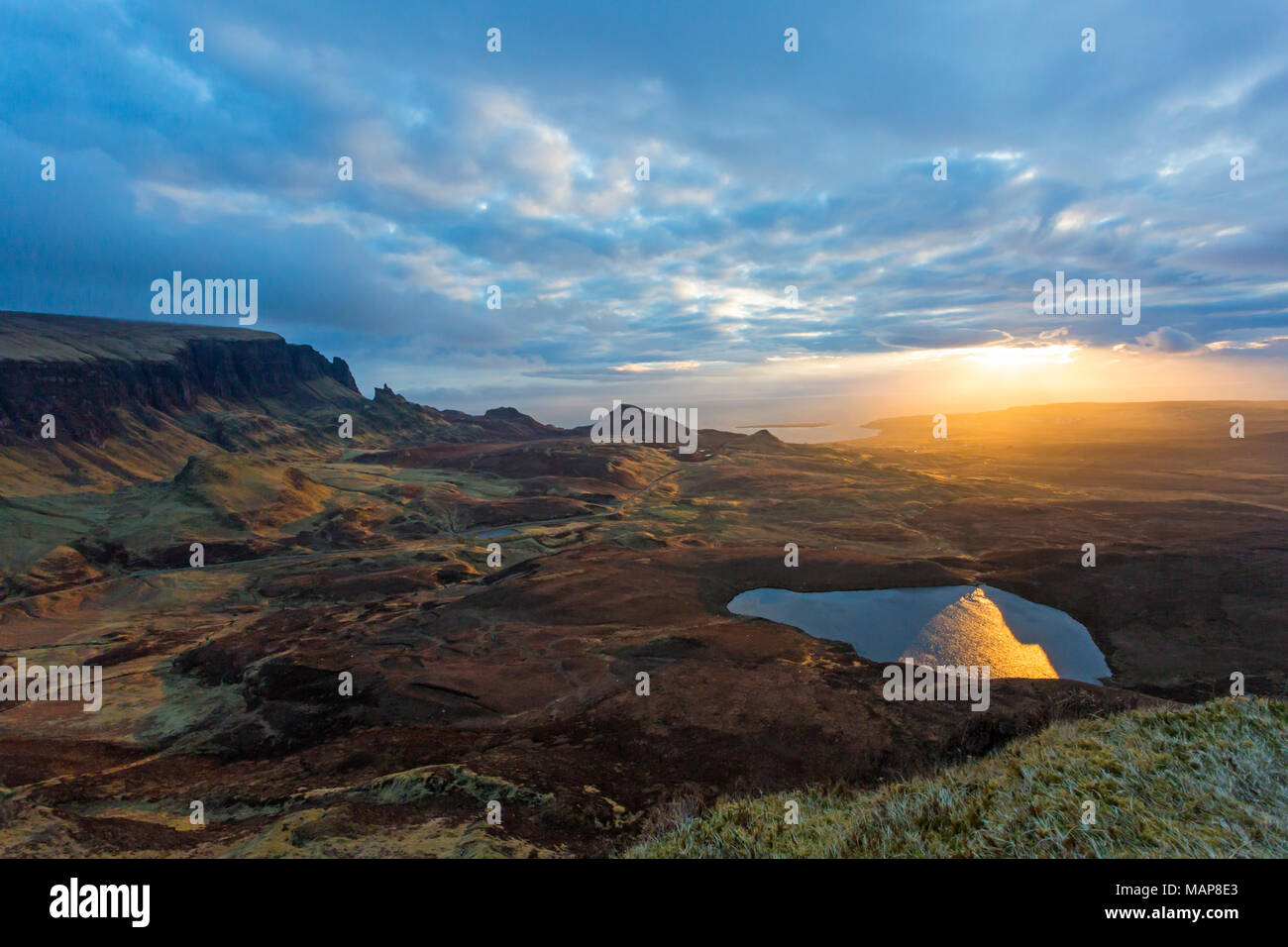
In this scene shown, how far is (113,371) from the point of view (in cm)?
12744

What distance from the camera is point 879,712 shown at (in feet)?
77.8

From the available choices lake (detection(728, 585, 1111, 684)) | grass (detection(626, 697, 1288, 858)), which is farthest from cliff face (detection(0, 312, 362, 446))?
grass (detection(626, 697, 1288, 858))

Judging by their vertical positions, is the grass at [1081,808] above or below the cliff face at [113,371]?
below

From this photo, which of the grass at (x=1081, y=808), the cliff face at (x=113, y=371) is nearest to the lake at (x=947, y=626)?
the grass at (x=1081, y=808)

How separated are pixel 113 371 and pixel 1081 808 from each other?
17684 cm

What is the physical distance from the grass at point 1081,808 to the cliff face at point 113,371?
141321 millimetres

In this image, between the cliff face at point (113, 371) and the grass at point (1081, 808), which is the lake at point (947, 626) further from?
the cliff face at point (113, 371)

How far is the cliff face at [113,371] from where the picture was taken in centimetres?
10706

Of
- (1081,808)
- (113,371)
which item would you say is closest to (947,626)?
(1081,808)

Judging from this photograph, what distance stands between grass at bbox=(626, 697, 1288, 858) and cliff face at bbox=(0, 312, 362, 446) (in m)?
141

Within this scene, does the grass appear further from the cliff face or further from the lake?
the cliff face

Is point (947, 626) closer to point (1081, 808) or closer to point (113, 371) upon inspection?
point (1081, 808)
